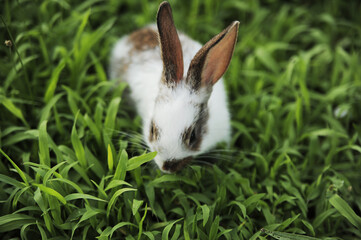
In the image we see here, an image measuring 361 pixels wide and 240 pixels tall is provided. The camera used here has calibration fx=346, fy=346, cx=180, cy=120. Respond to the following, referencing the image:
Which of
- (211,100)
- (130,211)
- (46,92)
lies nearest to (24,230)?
(130,211)

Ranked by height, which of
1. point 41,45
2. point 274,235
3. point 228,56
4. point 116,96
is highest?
point 41,45

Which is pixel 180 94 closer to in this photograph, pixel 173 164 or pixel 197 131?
pixel 197 131

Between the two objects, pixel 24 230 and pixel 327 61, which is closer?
pixel 24 230

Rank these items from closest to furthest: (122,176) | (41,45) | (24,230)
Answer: (24,230)
(122,176)
(41,45)

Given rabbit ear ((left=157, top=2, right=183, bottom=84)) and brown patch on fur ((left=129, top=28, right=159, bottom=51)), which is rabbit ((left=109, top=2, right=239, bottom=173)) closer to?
rabbit ear ((left=157, top=2, right=183, bottom=84))

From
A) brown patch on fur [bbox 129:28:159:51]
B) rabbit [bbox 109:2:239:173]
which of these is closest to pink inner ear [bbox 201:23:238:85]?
rabbit [bbox 109:2:239:173]

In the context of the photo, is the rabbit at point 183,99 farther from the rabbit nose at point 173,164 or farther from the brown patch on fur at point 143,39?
the brown patch on fur at point 143,39

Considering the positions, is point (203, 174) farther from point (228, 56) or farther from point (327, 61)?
point (327, 61)
